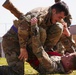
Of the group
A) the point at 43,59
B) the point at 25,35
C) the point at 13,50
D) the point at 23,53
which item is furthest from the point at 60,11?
the point at 13,50

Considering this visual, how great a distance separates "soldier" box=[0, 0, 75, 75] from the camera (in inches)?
227

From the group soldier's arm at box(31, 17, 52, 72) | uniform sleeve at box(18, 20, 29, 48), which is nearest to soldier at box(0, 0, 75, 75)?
uniform sleeve at box(18, 20, 29, 48)

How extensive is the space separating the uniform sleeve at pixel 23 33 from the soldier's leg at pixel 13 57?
39cm

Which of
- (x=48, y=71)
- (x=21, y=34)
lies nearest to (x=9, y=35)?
(x=21, y=34)

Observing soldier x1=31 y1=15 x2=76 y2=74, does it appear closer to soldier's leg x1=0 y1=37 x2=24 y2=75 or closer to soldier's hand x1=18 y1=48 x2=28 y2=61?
soldier's hand x1=18 y1=48 x2=28 y2=61

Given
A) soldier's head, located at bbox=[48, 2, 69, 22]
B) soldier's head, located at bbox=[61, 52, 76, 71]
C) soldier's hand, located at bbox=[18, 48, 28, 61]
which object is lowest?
soldier's head, located at bbox=[61, 52, 76, 71]

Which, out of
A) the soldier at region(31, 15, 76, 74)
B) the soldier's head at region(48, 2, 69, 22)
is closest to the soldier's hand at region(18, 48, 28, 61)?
the soldier at region(31, 15, 76, 74)

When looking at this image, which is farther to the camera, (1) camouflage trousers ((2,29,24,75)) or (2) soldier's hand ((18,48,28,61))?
(1) camouflage trousers ((2,29,24,75))

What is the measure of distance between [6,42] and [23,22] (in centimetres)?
71

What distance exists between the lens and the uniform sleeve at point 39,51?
5.68 metres

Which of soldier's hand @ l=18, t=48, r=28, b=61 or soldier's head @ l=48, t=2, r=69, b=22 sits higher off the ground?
soldier's head @ l=48, t=2, r=69, b=22

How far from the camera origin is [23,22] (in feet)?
19.1

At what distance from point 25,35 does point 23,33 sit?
2.7 inches

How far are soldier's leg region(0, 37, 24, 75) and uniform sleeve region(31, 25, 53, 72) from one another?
1.52 feet
